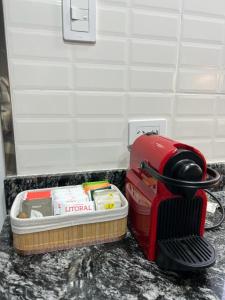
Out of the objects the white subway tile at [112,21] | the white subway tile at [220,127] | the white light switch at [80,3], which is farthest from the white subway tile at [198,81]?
the white light switch at [80,3]

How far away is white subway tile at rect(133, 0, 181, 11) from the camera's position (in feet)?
2.06

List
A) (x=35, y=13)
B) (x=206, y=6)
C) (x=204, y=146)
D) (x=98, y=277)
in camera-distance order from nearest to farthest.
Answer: (x=98, y=277), (x=35, y=13), (x=206, y=6), (x=204, y=146)

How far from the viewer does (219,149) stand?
2.63 feet

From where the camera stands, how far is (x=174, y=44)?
68cm

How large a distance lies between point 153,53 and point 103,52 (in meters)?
0.15

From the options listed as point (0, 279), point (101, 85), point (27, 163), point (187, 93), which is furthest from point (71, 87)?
point (0, 279)

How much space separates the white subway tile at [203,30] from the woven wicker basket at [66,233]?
53 centimetres

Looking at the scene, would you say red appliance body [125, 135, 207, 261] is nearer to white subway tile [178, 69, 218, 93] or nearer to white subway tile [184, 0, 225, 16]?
white subway tile [178, 69, 218, 93]

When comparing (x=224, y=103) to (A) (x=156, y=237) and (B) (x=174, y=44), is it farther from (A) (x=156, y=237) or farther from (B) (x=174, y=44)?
(A) (x=156, y=237)

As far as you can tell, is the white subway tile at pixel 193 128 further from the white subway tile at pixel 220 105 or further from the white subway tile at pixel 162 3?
the white subway tile at pixel 162 3

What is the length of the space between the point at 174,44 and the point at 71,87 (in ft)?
1.08

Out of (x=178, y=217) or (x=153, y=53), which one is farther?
(x=153, y=53)

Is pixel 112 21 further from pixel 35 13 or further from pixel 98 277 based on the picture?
pixel 98 277

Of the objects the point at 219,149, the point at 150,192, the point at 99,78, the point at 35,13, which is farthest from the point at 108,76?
the point at 219,149
